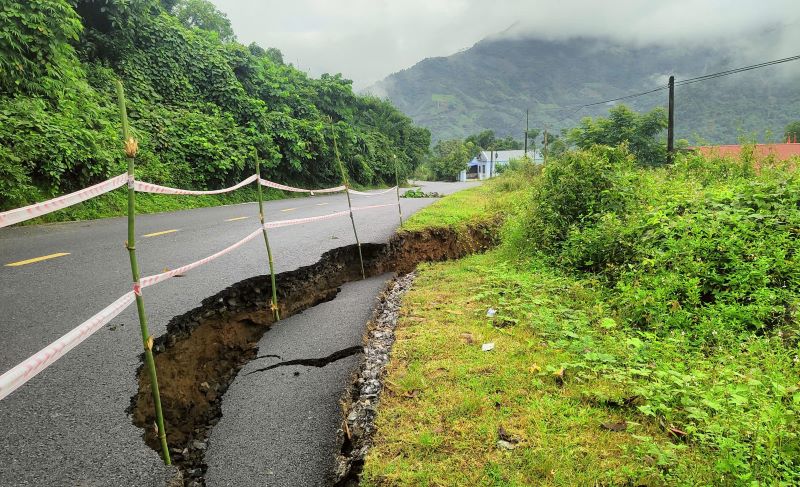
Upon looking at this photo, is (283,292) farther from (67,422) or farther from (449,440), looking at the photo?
(449,440)

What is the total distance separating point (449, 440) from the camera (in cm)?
254

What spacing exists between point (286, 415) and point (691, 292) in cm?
373

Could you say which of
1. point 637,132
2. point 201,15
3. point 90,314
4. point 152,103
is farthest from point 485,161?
point 90,314

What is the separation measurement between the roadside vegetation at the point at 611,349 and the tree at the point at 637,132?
2869 cm

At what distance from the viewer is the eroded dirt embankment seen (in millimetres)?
2930

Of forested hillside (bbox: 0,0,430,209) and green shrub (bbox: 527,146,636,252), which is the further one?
forested hillside (bbox: 0,0,430,209)

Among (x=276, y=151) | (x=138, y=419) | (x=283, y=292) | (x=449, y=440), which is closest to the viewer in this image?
(x=449, y=440)

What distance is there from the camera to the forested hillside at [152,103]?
28.5 ft

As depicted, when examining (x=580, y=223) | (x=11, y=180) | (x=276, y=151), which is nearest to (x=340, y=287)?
(x=580, y=223)

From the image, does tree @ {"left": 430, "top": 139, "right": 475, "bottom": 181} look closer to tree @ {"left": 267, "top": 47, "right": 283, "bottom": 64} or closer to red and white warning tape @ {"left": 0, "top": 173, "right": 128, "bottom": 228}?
tree @ {"left": 267, "top": 47, "right": 283, "bottom": 64}

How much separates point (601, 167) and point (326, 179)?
671 inches

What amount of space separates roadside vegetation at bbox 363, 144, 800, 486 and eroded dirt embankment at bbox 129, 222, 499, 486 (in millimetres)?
1294

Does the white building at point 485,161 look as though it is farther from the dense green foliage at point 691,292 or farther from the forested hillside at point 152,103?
the dense green foliage at point 691,292

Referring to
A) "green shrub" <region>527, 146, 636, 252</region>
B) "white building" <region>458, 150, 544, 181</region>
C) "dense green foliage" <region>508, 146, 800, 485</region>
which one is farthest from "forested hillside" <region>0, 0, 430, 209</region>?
"white building" <region>458, 150, 544, 181</region>
